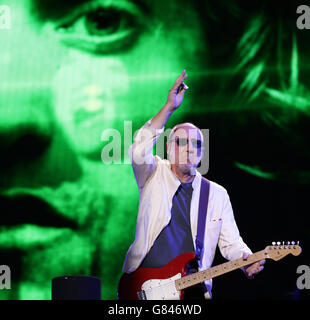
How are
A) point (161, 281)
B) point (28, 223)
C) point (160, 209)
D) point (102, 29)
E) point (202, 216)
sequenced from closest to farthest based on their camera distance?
point (161, 281), point (160, 209), point (202, 216), point (28, 223), point (102, 29)

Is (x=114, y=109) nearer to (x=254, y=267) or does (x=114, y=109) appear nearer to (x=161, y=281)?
(x=161, y=281)

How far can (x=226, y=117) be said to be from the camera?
6125 millimetres

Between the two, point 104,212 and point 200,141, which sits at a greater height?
point 200,141

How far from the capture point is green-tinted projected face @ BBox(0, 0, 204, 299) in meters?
6.18

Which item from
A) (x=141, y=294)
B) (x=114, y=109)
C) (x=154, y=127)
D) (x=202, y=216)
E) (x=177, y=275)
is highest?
(x=114, y=109)

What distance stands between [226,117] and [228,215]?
1535 mm

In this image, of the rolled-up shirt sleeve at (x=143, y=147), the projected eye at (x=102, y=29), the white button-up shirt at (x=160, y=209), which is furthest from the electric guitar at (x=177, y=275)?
the projected eye at (x=102, y=29)

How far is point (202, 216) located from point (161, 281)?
2.11ft

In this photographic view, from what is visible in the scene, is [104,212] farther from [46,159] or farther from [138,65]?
[138,65]

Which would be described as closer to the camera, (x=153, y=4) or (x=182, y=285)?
(x=182, y=285)

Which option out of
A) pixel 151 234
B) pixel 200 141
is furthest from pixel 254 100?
pixel 151 234

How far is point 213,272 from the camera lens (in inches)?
173

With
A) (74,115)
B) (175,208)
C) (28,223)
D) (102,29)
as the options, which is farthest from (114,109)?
(175,208)

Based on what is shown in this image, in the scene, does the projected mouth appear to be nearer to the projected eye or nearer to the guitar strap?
the projected eye
